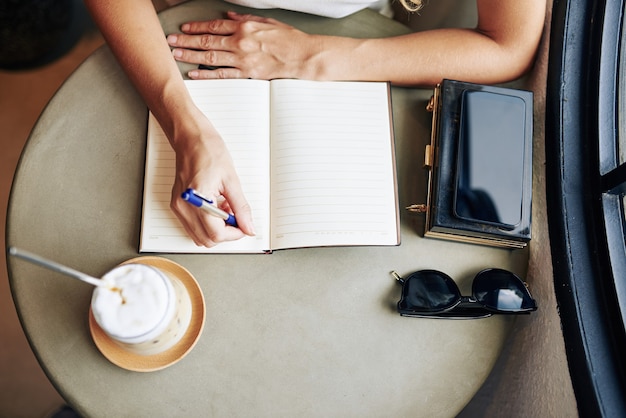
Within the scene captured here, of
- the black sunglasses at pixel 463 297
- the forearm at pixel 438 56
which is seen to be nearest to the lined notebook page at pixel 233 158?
the forearm at pixel 438 56

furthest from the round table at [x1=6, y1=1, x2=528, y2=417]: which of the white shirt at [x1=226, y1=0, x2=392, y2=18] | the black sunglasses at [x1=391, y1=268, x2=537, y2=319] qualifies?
the white shirt at [x1=226, y1=0, x2=392, y2=18]

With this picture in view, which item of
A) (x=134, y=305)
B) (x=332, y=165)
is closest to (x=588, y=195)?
(x=332, y=165)

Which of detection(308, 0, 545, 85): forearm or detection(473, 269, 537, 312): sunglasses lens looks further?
detection(308, 0, 545, 85): forearm

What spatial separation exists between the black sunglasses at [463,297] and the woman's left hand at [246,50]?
429mm

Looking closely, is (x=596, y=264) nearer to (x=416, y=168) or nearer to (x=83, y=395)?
(x=416, y=168)

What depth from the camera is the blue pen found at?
2.20 feet

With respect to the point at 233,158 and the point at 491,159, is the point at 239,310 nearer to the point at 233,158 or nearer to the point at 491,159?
the point at 233,158

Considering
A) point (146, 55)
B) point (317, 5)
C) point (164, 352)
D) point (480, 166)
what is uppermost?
point (317, 5)

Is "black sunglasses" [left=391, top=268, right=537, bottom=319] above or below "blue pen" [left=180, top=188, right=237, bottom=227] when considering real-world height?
below

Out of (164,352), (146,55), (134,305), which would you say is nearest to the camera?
(134,305)

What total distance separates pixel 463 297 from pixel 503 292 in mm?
64

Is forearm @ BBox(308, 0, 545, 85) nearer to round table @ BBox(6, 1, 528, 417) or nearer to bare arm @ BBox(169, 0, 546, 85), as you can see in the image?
bare arm @ BBox(169, 0, 546, 85)

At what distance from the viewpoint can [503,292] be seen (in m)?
0.79

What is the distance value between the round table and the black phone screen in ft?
0.28
